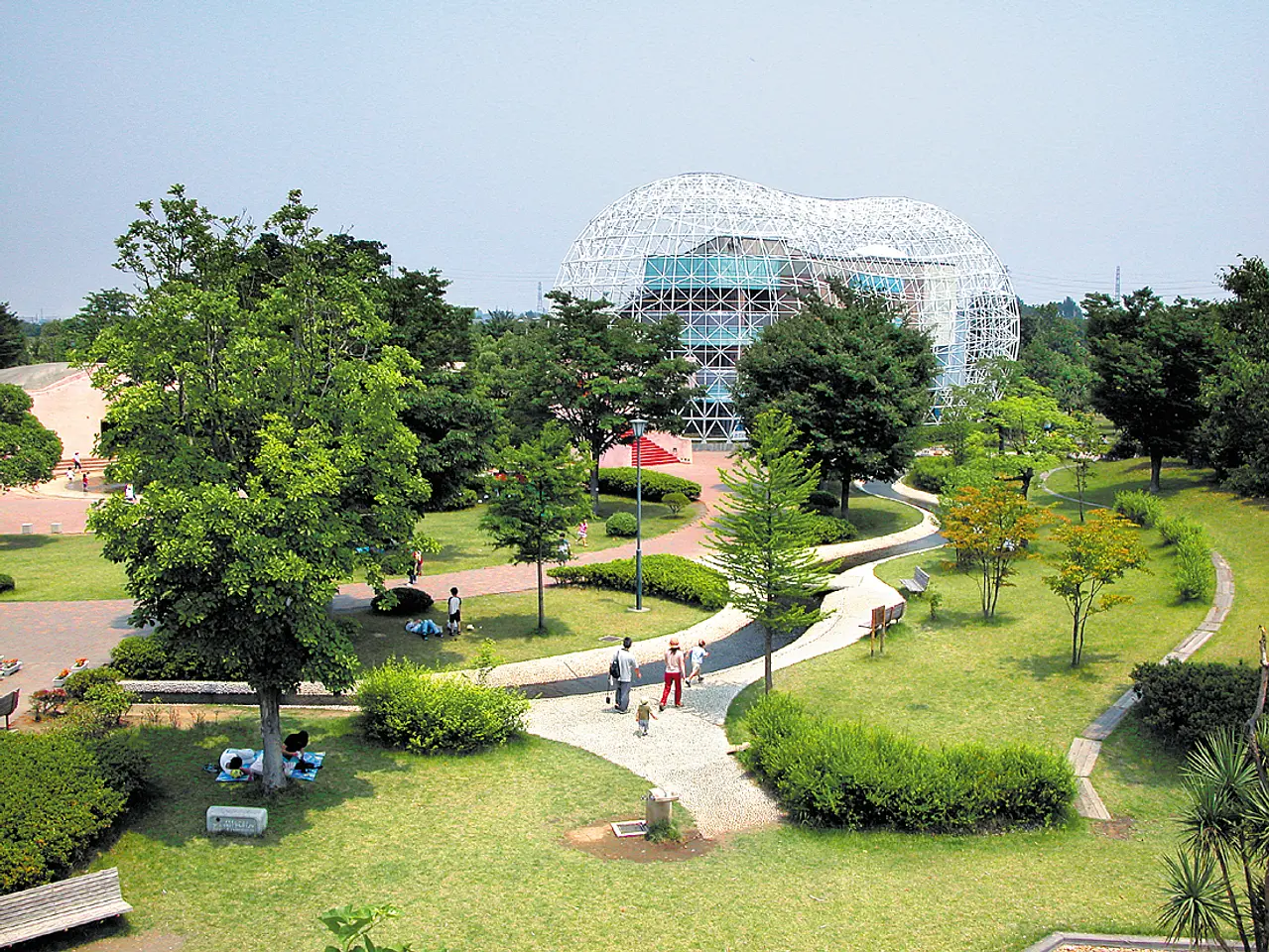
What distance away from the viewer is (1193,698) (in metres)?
14.2

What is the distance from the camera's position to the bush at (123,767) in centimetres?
1141

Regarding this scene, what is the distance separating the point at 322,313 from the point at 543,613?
10956 mm

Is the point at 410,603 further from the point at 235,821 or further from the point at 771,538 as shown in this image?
the point at 235,821

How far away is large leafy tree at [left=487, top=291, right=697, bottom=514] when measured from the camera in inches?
1409

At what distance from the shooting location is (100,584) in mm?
24969

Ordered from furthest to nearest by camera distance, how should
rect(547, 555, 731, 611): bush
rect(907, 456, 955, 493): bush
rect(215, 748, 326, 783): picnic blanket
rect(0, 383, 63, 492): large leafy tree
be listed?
1. rect(907, 456, 955, 493): bush
2. rect(0, 383, 63, 492): large leafy tree
3. rect(547, 555, 731, 611): bush
4. rect(215, 748, 326, 783): picnic blanket

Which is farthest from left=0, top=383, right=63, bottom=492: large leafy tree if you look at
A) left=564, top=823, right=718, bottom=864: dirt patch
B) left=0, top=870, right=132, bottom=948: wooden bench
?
left=564, top=823, right=718, bottom=864: dirt patch

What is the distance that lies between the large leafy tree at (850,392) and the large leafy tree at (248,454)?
1988 centimetres

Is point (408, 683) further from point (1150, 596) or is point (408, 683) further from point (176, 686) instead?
point (1150, 596)

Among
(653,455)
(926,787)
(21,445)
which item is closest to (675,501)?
(653,455)

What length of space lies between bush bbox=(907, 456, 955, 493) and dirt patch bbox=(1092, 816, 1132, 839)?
30.4 metres

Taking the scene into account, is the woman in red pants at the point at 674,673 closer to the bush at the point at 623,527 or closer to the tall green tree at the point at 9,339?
the bush at the point at 623,527

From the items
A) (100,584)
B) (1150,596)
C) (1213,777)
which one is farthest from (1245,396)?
(100,584)

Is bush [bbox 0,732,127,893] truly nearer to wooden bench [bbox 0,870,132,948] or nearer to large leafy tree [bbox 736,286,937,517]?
wooden bench [bbox 0,870,132,948]
